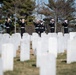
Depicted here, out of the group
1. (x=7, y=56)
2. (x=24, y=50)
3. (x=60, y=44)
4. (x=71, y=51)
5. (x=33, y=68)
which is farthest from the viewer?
(x=60, y=44)

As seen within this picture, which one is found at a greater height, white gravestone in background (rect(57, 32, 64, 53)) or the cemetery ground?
white gravestone in background (rect(57, 32, 64, 53))

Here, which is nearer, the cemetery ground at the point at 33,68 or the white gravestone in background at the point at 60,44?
the cemetery ground at the point at 33,68

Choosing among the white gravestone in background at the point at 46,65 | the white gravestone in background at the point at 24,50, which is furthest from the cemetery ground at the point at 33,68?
the white gravestone in background at the point at 46,65

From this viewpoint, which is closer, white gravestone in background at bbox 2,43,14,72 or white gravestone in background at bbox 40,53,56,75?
white gravestone in background at bbox 40,53,56,75

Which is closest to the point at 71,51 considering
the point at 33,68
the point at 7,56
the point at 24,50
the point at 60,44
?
the point at 33,68

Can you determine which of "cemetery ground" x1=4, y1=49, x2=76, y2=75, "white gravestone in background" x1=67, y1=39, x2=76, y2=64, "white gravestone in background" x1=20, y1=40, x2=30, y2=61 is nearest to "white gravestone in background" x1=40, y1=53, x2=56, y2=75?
"cemetery ground" x1=4, y1=49, x2=76, y2=75

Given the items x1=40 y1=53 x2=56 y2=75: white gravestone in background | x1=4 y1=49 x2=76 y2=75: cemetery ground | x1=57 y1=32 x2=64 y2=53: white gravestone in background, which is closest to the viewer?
x1=40 y1=53 x2=56 y2=75: white gravestone in background

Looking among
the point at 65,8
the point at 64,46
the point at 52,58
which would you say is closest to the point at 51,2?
the point at 65,8

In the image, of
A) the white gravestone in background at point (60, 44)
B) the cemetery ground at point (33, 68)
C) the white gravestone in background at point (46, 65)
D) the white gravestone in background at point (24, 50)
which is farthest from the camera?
the white gravestone in background at point (60, 44)

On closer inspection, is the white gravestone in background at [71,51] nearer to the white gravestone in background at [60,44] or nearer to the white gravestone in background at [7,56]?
the white gravestone in background at [7,56]

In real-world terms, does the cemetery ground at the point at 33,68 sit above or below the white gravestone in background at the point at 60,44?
below

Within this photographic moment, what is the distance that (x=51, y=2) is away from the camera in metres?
51.4

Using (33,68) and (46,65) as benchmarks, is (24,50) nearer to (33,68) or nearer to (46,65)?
(33,68)

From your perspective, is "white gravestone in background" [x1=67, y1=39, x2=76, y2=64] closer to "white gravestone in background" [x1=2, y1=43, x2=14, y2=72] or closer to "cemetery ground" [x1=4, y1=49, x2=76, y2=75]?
"cemetery ground" [x1=4, y1=49, x2=76, y2=75]
